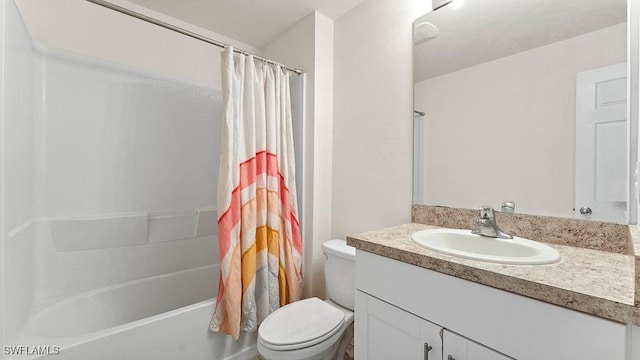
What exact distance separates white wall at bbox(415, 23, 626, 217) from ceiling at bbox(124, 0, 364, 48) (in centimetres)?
94

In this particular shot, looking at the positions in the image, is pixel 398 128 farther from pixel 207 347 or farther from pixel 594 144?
pixel 207 347

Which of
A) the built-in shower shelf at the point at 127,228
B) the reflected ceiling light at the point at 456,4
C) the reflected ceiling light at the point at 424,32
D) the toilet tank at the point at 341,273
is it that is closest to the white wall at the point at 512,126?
the reflected ceiling light at the point at 424,32

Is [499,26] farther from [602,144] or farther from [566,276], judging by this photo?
[566,276]

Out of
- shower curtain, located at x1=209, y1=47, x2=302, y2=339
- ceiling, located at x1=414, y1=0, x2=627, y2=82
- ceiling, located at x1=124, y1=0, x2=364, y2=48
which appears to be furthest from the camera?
ceiling, located at x1=124, y1=0, x2=364, y2=48

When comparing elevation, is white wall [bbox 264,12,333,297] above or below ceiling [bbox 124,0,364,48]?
below

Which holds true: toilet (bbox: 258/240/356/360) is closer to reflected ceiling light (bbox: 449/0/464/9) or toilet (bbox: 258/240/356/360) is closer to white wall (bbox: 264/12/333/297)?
white wall (bbox: 264/12/333/297)

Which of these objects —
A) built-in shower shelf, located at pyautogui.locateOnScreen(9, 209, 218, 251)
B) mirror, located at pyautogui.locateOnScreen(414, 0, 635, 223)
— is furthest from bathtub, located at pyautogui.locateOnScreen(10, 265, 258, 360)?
mirror, located at pyautogui.locateOnScreen(414, 0, 635, 223)

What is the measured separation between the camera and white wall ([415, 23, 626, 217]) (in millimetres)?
1039

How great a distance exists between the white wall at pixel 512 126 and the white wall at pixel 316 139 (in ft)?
2.35

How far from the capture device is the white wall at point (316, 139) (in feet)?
6.31

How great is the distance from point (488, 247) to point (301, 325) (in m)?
0.93

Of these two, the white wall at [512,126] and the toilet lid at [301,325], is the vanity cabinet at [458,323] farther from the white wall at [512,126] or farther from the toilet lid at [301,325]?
the white wall at [512,126]

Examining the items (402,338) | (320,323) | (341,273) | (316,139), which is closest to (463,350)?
(402,338)

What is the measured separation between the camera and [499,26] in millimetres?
1241
